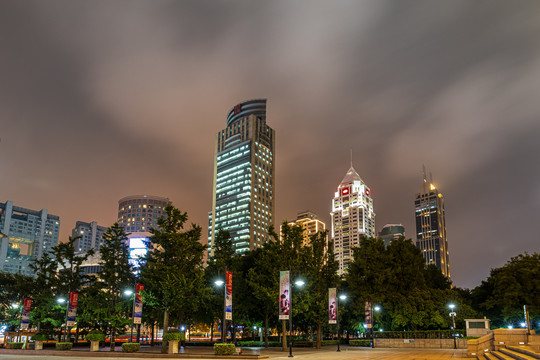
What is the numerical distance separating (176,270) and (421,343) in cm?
3450

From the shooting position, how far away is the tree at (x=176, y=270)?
43625 millimetres

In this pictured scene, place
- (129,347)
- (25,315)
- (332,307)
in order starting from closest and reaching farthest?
(129,347)
(332,307)
(25,315)

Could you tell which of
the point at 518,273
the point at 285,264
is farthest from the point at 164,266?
the point at 518,273

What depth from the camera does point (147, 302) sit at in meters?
45.4

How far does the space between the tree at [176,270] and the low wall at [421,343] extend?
92.0ft

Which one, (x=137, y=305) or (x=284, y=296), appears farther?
(x=137, y=305)

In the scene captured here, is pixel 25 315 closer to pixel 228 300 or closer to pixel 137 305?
pixel 137 305

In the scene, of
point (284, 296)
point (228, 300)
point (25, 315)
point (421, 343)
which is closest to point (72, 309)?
point (25, 315)

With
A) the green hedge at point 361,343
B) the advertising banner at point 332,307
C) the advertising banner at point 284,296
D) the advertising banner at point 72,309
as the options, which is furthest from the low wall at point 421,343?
the advertising banner at point 72,309

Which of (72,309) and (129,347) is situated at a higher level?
(72,309)

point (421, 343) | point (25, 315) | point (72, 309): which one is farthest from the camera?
point (421, 343)

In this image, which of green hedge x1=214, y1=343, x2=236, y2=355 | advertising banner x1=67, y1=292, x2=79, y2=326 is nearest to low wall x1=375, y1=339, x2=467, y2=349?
green hedge x1=214, y1=343, x2=236, y2=355

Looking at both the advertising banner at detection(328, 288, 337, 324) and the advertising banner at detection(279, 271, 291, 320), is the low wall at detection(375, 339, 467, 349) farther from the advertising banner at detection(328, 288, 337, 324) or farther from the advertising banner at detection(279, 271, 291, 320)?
the advertising banner at detection(279, 271, 291, 320)

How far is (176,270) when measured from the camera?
44562 millimetres
